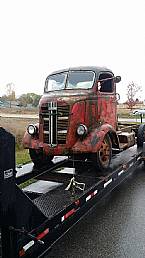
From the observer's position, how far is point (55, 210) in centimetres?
364

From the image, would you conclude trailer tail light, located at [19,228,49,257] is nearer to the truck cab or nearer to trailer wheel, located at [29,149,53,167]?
the truck cab

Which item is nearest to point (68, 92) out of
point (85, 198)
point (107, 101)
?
point (107, 101)

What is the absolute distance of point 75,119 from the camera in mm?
5566

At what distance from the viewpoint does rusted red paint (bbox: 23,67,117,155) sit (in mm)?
5434

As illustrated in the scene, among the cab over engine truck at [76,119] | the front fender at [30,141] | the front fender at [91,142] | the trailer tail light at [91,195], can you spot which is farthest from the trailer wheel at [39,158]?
the trailer tail light at [91,195]

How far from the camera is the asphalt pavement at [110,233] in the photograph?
3729 millimetres

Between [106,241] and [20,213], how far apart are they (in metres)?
1.77

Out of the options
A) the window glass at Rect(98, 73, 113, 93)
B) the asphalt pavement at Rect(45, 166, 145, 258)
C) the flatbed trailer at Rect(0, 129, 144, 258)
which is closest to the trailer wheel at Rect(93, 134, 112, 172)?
the flatbed trailer at Rect(0, 129, 144, 258)

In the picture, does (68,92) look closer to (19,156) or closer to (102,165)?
(102,165)

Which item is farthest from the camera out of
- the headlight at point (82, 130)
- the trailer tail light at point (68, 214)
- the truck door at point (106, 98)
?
the truck door at point (106, 98)

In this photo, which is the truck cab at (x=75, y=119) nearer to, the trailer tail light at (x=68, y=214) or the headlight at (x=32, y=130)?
the headlight at (x=32, y=130)

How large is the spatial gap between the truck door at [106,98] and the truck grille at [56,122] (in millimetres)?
1019

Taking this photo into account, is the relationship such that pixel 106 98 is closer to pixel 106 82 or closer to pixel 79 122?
pixel 106 82

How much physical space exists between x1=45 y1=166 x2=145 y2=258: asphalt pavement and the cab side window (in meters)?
2.36
